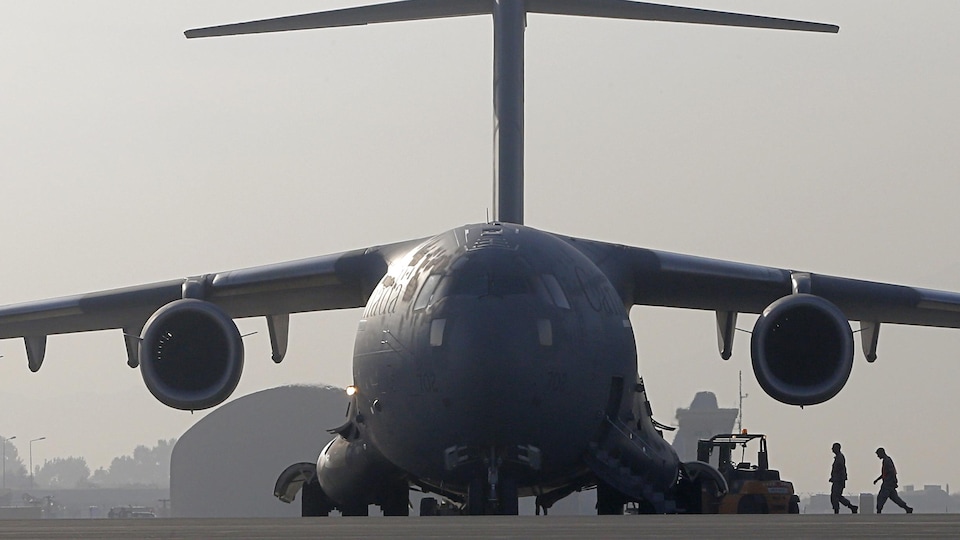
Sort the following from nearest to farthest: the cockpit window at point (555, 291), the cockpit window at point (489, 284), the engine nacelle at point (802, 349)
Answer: the cockpit window at point (489, 284)
the cockpit window at point (555, 291)
the engine nacelle at point (802, 349)

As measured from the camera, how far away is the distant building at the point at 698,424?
68500 millimetres

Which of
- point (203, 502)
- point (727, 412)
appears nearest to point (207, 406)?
point (203, 502)

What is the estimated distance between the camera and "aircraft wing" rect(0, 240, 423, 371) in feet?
59.8

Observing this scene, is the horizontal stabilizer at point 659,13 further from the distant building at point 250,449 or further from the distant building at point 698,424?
the distant building at point 698,424

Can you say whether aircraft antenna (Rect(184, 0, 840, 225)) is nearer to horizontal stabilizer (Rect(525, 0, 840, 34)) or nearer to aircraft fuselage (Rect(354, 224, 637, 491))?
horizontal stabilizer (Rect(525, 0, 840, 34))

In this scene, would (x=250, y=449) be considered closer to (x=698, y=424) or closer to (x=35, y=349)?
(x=698, y=424)

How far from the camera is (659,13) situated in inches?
757

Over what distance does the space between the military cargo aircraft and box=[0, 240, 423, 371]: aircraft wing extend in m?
0.03

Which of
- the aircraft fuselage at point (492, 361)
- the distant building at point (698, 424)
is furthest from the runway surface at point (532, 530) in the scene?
the distant building at point (698, 424)

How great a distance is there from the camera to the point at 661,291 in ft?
61.9

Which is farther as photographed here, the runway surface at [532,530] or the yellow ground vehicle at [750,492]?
the yellow ground vehicle at [750,492]

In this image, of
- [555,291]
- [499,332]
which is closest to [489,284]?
[499,332]

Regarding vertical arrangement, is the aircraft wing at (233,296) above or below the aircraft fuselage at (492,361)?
above

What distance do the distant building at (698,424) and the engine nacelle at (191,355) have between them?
50283 millimetres
